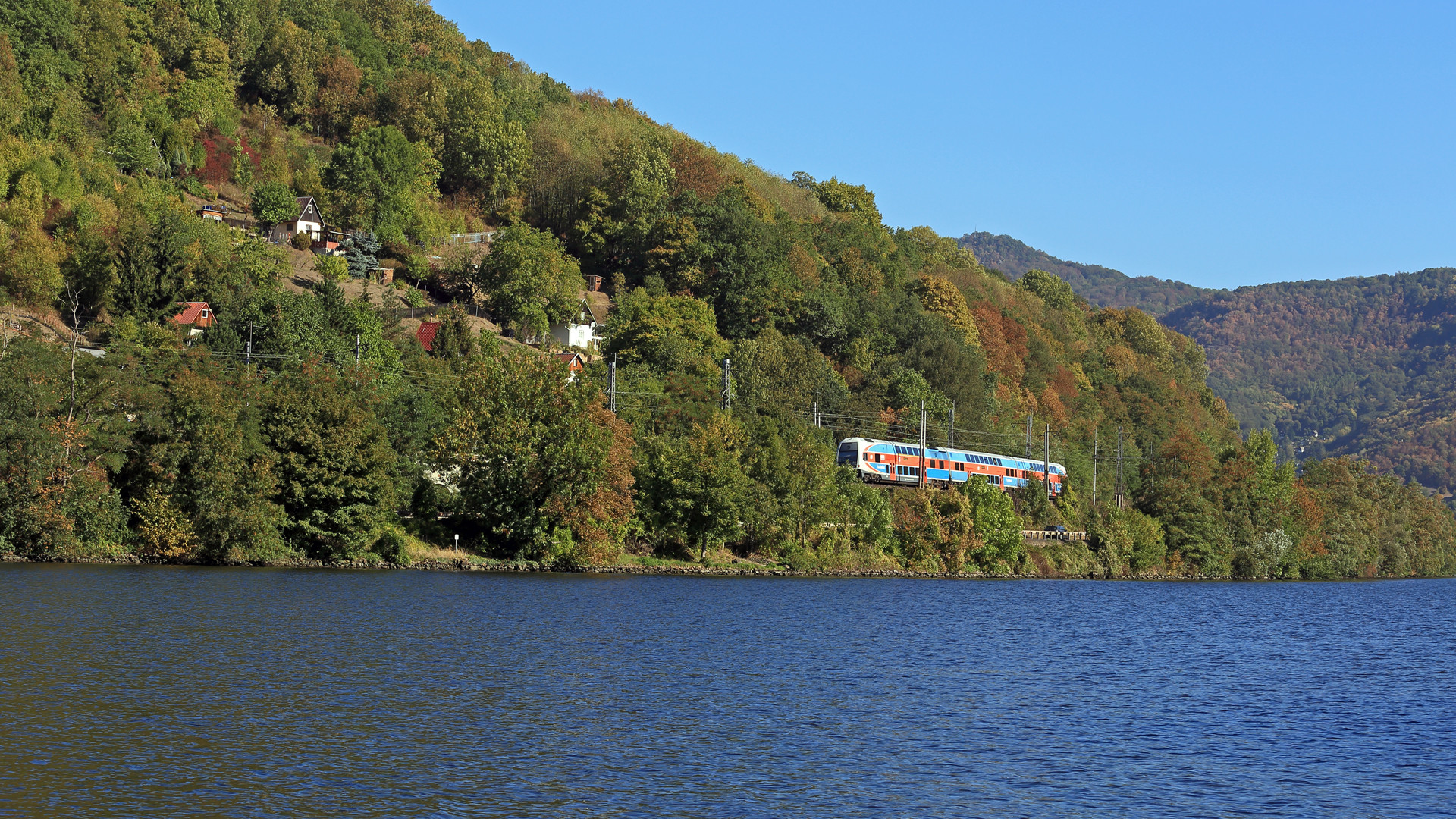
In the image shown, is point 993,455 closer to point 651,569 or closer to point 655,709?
point 651,569

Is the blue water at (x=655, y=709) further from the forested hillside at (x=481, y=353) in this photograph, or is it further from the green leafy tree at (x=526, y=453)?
the green leafy tree at (x=526, y=453)

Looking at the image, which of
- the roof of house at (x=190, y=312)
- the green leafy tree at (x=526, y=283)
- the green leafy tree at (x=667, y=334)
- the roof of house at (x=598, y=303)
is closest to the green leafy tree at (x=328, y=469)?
the roof of house at (x=190, y=312)

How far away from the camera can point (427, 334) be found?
4387 inches

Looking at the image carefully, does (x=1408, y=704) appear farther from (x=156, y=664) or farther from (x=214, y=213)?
(x=214, y=213)

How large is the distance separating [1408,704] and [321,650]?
35935mm

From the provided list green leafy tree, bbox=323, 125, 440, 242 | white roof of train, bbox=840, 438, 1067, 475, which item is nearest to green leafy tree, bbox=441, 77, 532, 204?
green leafy tree, bbox=323, 125, 440, 242

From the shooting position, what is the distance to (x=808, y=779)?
26703 millimetres

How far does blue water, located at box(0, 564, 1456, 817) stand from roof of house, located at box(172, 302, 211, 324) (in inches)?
1555

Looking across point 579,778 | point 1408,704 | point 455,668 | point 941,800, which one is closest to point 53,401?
point 455,668

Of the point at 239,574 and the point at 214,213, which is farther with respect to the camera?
the point at 214,213

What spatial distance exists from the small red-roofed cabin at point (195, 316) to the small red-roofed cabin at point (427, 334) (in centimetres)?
1787

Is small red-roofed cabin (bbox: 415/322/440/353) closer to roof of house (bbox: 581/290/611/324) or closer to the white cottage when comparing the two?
the white cottage

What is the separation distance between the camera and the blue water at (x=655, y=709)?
81.5 ft

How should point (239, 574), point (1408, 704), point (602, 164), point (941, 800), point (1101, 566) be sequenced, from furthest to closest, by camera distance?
point (602, 164) → point (1101, 566) → point (239, 574) → point (1408, 704) → point (941, 800)
